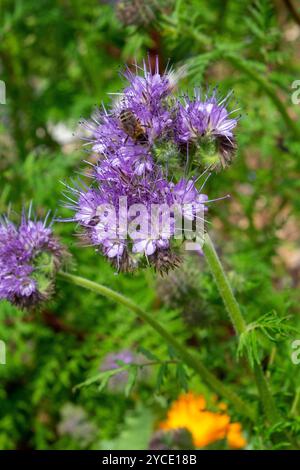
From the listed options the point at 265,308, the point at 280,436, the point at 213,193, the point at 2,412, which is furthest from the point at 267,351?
the point at 2,412

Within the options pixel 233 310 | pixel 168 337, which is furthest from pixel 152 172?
pixel 168 337

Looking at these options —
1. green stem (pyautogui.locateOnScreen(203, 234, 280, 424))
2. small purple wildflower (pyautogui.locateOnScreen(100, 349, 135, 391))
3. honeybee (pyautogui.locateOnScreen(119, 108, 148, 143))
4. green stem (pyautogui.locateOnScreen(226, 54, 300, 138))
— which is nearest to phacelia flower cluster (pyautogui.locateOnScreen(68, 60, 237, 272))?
honeybee (pyautogui.locateOnScreen(119, 108, 148, 143))

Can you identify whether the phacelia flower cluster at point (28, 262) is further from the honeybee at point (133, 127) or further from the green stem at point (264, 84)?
the green stem at point (264, 84)

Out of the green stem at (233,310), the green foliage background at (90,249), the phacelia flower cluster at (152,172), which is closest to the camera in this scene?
the phacelia flower cluster at (152,172)

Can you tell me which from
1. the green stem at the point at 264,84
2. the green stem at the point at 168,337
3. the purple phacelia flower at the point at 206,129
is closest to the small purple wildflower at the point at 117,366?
the green stem at the point at 168,337

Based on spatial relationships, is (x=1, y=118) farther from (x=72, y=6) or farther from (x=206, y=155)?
(x=206, y=155)

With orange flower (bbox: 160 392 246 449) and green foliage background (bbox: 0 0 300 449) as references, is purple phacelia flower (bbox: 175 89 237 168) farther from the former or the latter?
orange flower (bbox: 160 392 246 449)

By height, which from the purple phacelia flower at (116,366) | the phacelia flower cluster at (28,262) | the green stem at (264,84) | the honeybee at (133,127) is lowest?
the purple phacelia flower at (116,366)
